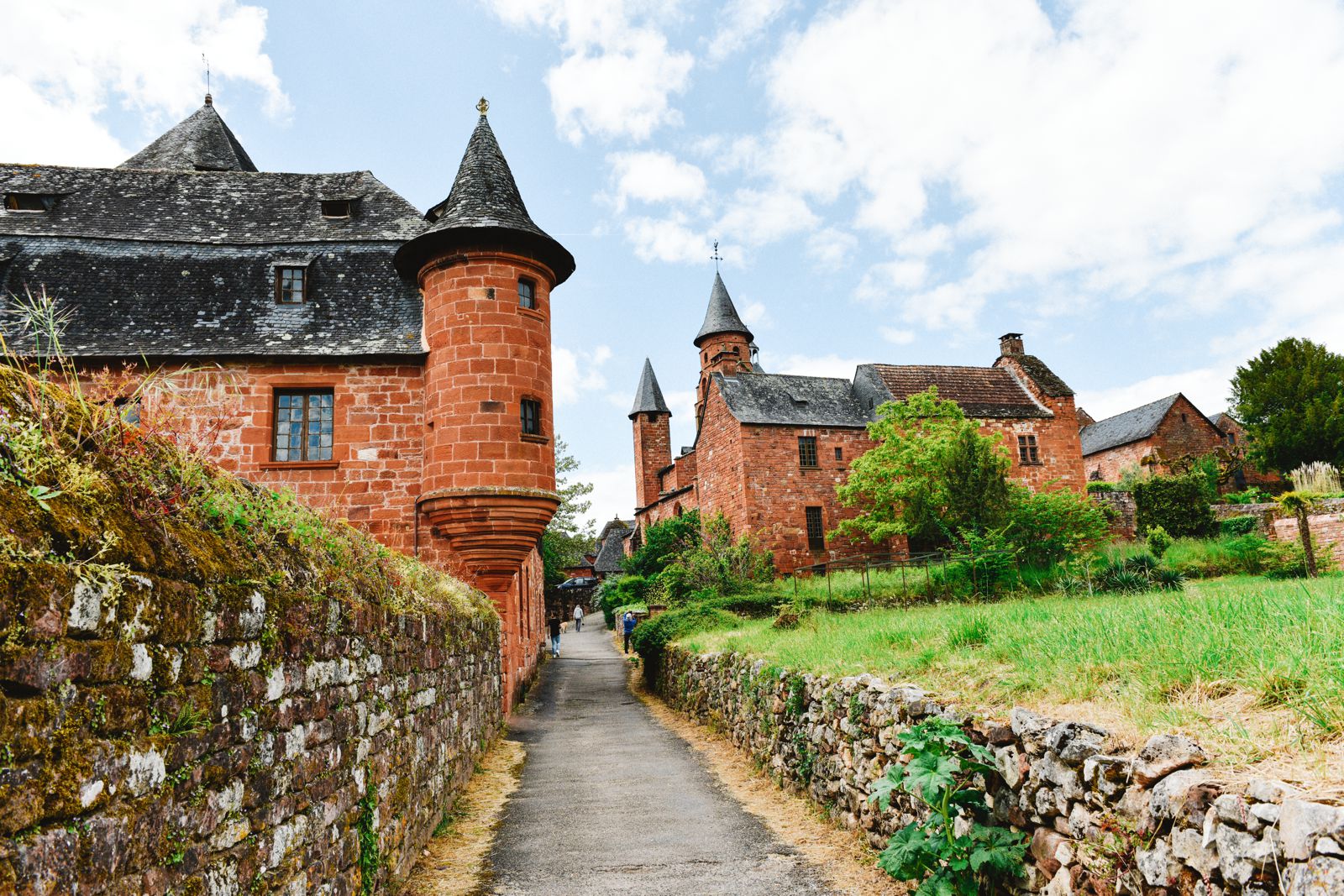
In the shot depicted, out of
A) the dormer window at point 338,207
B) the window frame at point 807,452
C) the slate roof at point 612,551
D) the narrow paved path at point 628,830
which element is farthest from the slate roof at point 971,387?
the slate roof at point 612,551

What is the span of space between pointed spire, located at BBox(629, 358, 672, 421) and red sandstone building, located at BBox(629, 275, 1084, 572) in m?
11.5

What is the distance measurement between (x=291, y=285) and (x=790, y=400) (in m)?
23.9

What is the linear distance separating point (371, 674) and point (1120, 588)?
1426 cm

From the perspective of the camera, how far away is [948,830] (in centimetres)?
488

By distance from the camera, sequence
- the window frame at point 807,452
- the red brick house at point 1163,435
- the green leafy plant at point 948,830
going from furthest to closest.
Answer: the red brick house at point 1163,435 < the window frame at point 807,452 < the green leafy plant at point 948,830

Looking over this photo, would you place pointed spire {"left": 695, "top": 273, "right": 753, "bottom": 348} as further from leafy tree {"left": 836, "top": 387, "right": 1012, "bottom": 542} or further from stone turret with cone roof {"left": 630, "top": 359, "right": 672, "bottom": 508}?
leafy tree {"left": 836, "top": 387, "right": 1012, "bottom": 542}

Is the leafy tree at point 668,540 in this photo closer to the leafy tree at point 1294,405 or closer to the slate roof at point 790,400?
the slate roof at point 790,400

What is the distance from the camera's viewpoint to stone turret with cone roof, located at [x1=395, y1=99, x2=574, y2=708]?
48.8ft

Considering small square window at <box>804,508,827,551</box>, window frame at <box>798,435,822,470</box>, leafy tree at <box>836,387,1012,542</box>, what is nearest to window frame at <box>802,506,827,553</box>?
small square window at <box>804,508,827,551</box>

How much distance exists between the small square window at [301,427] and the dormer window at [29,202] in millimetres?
7815

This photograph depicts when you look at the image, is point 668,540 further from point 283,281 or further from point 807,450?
point 283,281

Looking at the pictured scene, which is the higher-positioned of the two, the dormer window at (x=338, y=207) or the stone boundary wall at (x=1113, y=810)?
the dormer window at (x=338, y=207)

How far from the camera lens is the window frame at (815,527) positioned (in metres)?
34.8

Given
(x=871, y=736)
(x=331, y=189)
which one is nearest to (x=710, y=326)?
(x=331, y=189)
